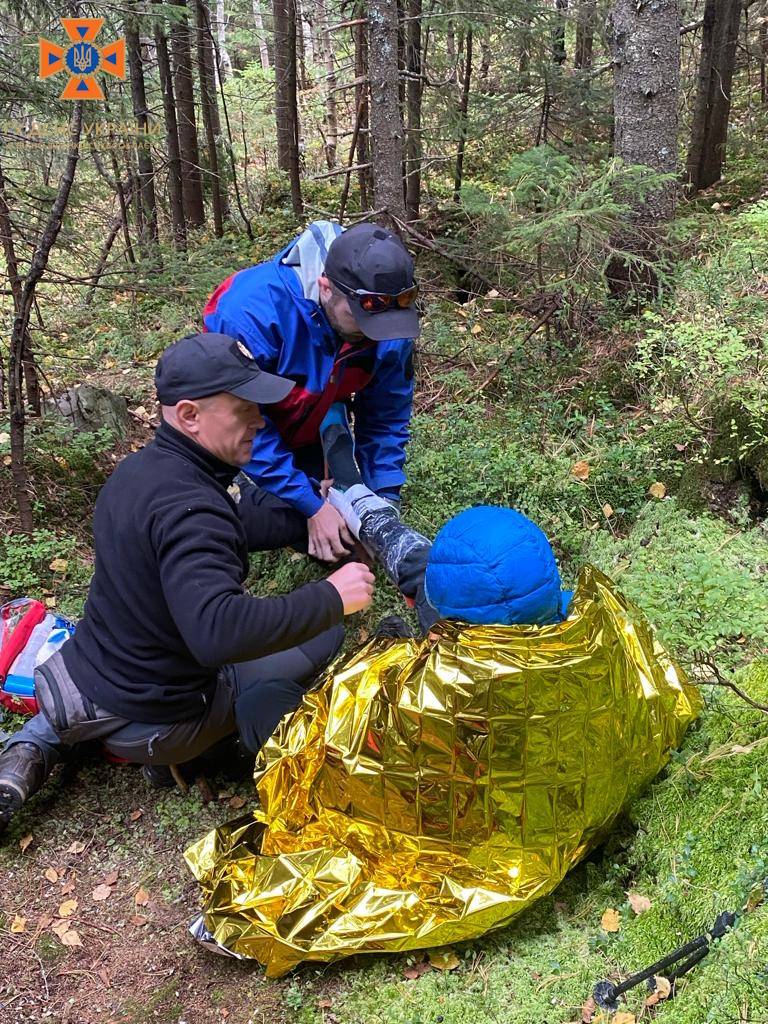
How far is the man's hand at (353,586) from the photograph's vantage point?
266 centimetres

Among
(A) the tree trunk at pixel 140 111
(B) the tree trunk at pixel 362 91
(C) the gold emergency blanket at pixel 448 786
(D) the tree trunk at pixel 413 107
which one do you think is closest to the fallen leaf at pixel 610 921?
(C) the gold emergency blanket at pixel 448 786

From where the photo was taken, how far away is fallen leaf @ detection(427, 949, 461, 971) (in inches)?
89.2

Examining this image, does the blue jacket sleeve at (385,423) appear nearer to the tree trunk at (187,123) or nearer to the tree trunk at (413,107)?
the tree trunk at (413,107)

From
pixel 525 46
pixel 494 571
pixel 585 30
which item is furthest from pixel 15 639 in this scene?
pixel 585 30

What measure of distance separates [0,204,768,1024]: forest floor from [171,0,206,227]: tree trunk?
8187mm

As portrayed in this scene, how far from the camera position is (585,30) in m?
10.9

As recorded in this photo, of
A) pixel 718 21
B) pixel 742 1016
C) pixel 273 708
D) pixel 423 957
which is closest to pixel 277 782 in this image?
pixel 273 708

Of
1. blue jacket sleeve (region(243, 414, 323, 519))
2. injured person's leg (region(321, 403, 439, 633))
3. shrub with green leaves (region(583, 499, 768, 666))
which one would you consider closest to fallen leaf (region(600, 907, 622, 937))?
shrub with green leaves (region(583, 499, 768, 666))

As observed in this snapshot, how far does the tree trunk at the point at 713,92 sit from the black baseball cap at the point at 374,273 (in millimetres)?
8664

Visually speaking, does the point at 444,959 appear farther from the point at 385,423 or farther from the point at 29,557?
the point at 29,557

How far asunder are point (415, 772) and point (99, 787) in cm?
199

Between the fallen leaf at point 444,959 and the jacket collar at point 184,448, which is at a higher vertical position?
the jacket collar at point 184,448

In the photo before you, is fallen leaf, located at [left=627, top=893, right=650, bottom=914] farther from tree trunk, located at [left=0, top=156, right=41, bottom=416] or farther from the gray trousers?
tree trunk, located at [left=0, top=156, right=41, bottom=416]

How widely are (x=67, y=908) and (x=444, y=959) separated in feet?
5.18
